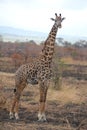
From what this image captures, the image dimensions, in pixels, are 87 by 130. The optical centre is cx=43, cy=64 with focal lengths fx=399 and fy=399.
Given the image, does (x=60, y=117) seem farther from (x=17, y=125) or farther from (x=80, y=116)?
(x=17, y=125)

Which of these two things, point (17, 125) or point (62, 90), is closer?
point (17, 125)

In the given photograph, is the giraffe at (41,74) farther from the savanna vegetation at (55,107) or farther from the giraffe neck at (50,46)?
the savanna vegetation at (55,107)

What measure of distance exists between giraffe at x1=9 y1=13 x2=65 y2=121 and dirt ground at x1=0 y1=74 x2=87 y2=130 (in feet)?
1.02

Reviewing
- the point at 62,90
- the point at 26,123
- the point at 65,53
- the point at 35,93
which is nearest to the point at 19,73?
the point at 26,123

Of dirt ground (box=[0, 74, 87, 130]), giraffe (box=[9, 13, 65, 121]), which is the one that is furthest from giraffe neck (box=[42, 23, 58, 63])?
dirt ground (box=[0, 74, 87, 130])

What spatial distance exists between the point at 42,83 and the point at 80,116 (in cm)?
151

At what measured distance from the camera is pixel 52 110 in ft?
36.6

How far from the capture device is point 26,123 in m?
9.34

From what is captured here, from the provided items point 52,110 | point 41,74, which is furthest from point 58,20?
point 52,110

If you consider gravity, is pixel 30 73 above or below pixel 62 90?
above

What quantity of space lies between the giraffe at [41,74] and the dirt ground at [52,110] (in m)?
0.31

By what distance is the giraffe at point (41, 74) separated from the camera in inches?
388

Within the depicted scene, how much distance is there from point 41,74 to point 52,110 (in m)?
1.67

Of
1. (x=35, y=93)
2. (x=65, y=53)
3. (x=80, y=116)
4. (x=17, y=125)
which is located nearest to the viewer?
(x=17, y=125)
